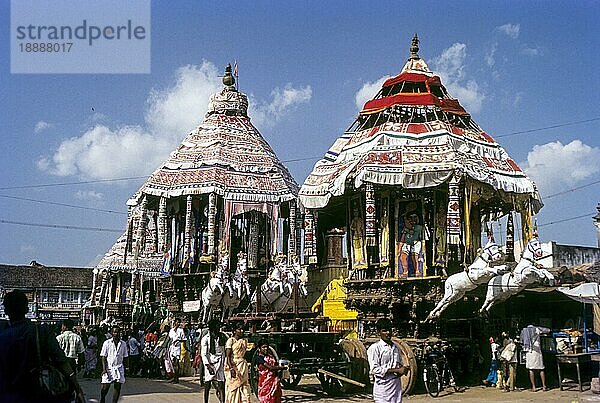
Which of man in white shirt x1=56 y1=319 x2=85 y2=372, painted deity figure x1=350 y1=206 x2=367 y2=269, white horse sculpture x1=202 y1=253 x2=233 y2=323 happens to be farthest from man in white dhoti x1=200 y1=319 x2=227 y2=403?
white horse sculpture x1=202 y1=253 x2=233 y2=323

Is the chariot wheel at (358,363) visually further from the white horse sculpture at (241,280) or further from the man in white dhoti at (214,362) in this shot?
the white horse sculpture at (241,280)

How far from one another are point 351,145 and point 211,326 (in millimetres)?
8297

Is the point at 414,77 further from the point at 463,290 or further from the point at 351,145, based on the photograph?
the point at 463,290

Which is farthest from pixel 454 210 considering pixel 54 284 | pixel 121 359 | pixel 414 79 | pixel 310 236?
pixel 54 284

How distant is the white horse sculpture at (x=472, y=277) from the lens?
15539 millimetres

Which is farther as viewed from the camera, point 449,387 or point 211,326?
point 449,387

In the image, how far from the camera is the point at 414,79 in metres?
20.7

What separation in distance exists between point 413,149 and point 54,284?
4069cm

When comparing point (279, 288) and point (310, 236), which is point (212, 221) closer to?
point (279, 288)

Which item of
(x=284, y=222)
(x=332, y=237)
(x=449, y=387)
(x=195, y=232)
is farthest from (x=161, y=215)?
(x=449, y=387)

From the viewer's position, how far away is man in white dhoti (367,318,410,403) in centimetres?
917

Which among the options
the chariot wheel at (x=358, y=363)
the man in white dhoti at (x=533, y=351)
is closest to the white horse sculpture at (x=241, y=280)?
the chariot wheel at (x=358, y=363)

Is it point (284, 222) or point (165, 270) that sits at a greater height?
point (284, 222)

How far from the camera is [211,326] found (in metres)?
12.5
